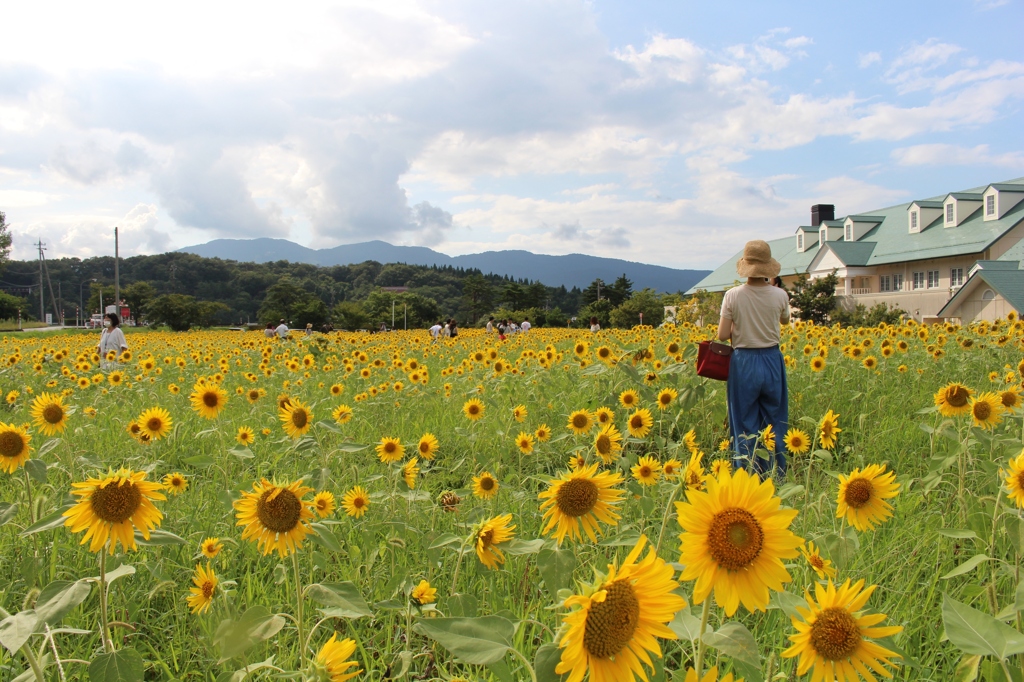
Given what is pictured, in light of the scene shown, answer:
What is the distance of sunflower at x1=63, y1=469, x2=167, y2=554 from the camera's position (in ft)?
4.29

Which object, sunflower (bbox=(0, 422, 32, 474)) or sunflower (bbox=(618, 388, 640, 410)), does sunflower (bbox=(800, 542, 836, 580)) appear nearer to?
sunflower (bbox=(618, 388, 640, 410))

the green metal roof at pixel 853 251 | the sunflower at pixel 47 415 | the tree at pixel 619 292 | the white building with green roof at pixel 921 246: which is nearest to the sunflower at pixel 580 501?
the sunflower at pixel 47 415

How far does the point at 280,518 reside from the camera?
133cm

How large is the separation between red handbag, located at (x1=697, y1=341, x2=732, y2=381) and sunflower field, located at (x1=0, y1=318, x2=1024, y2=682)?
10.3 inches

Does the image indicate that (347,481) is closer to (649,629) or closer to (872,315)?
(649,629)

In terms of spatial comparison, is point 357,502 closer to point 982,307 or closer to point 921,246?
point 982,307

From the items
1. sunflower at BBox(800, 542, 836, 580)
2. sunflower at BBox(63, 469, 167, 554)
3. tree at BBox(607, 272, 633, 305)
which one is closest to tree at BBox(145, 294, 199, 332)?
sunflower at BBox(63, 469, 167, 554)

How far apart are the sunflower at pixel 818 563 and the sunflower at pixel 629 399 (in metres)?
2.33

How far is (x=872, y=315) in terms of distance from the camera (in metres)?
23.5

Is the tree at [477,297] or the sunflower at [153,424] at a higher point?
the tree at [477,297]

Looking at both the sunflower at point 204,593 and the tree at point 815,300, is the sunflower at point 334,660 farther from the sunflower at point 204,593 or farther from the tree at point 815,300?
the tree at point 815,300

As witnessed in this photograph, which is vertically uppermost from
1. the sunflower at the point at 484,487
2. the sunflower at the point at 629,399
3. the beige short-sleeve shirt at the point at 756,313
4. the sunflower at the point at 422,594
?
the beige short-sleeve shirt at the point at 756,313

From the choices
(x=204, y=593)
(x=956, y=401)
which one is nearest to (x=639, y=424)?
(x=956, y=401)

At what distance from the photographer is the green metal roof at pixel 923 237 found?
29453 mm
